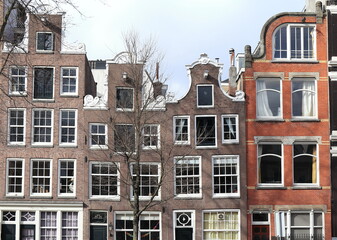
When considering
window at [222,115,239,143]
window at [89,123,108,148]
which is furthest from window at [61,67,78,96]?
window at [222,115,239,143]

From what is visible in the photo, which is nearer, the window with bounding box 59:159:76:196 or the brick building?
the brick building

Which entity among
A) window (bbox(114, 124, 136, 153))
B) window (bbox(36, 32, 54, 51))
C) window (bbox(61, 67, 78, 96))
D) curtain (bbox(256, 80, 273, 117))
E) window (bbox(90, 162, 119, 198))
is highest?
window (bbox(36, 32, 54, 51))

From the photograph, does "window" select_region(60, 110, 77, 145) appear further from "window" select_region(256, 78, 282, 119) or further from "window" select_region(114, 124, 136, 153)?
"window" select_region(256, 78, 282, 119)

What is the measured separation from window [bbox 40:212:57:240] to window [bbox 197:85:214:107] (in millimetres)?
10403

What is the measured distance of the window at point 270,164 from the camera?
3294cm

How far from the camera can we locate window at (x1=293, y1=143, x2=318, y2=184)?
33.0 metres

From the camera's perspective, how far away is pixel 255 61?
110ft

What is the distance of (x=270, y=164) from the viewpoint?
3306 centimetres

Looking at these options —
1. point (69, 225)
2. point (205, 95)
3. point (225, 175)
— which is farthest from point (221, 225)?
point (69, 225)

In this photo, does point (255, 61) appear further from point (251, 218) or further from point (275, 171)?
point (251, 218)

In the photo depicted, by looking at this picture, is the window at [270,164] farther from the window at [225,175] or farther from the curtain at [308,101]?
the curtain at [308,101]

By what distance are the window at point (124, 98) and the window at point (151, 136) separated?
1.64 meters

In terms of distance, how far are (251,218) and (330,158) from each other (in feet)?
18.3

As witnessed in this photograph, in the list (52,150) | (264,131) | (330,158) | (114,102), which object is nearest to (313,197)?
(330,158)
